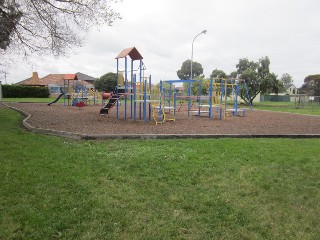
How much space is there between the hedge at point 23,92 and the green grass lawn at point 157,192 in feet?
139

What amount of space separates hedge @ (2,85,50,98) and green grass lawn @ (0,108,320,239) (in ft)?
139

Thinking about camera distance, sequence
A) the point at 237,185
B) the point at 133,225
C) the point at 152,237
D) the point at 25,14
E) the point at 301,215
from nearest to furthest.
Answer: the point at 152,237 < the point at 133,225 < the point at 301,215 < the point at 237,185 < the point at 25,14

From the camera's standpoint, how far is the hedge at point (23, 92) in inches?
1777

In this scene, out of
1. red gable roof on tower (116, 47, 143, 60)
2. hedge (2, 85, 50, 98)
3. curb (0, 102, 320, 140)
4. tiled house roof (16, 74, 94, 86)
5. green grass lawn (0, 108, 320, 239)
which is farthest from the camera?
tiled house roof (16, 74, 94, 86)

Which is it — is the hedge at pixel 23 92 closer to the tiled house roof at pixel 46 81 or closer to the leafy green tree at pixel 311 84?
the tiled house roof at pixel 46 81

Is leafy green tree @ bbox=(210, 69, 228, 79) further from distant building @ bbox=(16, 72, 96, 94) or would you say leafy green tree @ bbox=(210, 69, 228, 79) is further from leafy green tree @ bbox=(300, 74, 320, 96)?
leafy green tree @ bbox=(300, 74, 320, 96)

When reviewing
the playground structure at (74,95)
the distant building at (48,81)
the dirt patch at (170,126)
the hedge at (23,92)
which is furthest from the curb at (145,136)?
the distant building at (48,81)

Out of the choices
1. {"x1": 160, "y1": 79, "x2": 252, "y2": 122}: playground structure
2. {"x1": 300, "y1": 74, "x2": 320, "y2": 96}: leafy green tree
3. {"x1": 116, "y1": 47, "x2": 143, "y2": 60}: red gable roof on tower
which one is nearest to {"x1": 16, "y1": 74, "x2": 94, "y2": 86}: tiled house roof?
{"x1": 160, "y1": 79, "x2": 252, "y2": 122}: playground structure

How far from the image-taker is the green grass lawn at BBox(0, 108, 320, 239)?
12.6 feet

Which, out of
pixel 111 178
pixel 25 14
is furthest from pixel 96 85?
pixel 111 178

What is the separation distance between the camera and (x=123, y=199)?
15.2 ft

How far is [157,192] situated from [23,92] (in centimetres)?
4701

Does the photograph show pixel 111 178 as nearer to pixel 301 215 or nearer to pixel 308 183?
pixel 301 215

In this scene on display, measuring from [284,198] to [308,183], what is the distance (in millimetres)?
908
